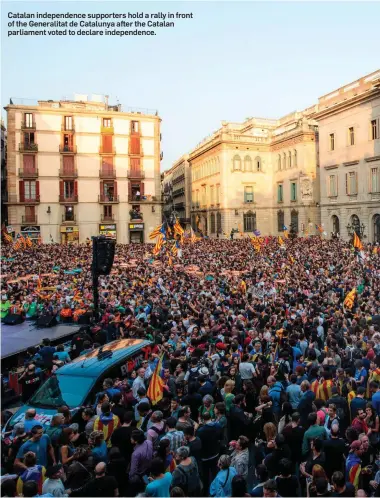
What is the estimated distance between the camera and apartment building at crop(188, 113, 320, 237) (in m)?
52.3

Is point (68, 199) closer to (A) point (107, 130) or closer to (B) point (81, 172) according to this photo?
(B) point (81, 172)

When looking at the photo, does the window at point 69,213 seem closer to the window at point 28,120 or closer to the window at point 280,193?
the window at point 28,120

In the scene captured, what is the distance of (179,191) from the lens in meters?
85.8

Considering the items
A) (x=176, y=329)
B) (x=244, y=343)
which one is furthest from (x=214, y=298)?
(x=244, y=343)

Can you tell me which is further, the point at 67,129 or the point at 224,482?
the point at 67,129

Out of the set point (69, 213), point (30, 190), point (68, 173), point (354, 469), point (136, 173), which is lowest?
point (354, 469)

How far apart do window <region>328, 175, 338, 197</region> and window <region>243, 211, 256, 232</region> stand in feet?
45.9

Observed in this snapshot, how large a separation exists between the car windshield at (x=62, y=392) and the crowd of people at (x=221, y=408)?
43cm

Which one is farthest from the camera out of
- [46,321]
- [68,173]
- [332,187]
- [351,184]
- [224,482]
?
[68,173]

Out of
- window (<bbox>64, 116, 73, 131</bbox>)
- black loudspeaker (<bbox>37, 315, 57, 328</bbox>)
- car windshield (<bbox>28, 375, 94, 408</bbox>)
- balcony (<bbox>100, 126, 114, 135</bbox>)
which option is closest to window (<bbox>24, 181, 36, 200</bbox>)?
window (<bbox>64, 116, 73, 131</bbox>)

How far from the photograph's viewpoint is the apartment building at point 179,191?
7838cm

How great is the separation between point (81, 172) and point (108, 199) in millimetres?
4344

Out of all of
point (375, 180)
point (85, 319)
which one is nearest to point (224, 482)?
point (85, 319)

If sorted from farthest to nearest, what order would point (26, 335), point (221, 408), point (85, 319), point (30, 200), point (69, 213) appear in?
point (69, 213) < point (30, 200) < point (85, 319) < point (26, 335) < point (221, 408)
